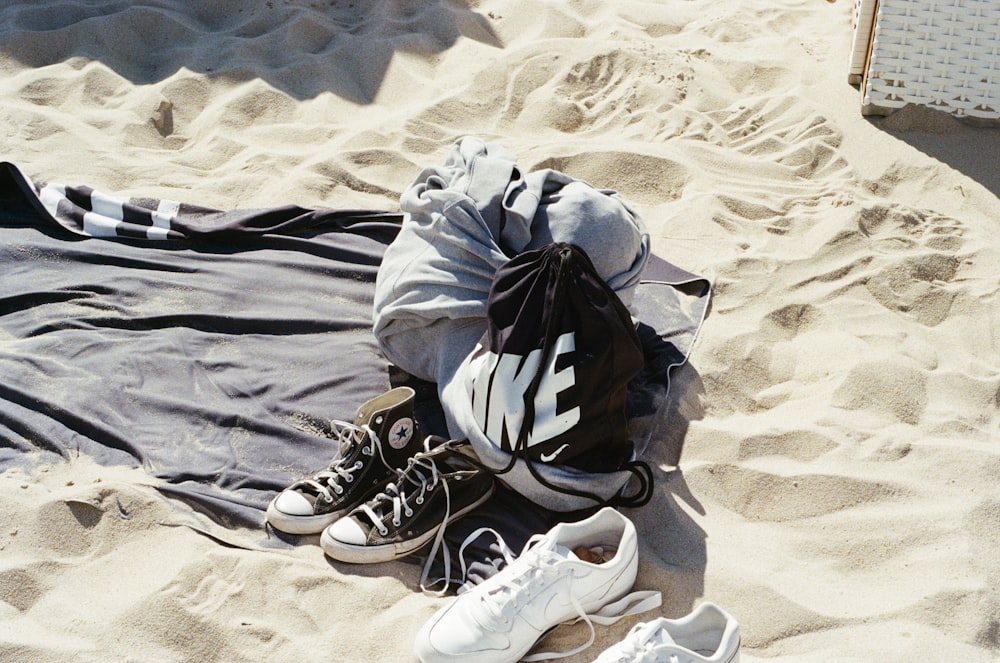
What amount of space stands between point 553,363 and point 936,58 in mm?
2766

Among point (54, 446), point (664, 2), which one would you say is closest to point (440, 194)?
point (54, 446)

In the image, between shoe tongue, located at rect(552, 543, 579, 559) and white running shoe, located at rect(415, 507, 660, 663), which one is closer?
white running shoe, located at rect(415, 507, 660, 663)

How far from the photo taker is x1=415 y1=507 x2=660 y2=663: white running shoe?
1.90 meters

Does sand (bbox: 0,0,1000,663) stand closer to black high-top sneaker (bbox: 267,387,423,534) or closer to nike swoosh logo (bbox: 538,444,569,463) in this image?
black high-top sneaker (bbox: 267,387,423,534)

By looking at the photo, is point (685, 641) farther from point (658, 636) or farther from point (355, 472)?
point (355, 472)

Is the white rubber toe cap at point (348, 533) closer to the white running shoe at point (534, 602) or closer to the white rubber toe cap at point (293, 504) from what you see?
the white rubber toe cap at point (293, 504)

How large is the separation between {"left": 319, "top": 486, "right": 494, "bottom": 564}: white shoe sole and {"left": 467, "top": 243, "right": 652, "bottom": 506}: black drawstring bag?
259 millimetres

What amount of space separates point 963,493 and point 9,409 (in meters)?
2.41

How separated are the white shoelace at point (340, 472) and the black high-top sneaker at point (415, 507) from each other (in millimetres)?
80

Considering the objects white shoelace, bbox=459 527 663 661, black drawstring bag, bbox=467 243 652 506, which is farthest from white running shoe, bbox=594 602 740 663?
black drawstring bag, bbox=467 243 652 506

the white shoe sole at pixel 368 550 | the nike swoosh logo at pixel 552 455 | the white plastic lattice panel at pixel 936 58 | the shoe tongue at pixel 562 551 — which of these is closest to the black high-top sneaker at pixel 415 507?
the white shoe sole at pixel 368 550

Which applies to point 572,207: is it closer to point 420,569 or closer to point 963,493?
point 420,569

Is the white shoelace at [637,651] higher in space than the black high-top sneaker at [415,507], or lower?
higher

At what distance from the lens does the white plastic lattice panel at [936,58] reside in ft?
13.0
